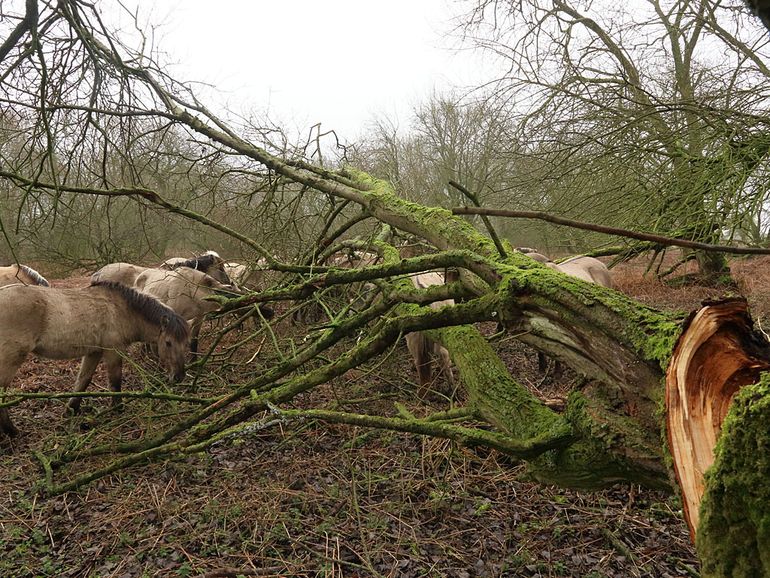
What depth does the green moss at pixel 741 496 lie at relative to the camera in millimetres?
1158

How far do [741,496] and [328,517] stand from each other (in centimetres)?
324

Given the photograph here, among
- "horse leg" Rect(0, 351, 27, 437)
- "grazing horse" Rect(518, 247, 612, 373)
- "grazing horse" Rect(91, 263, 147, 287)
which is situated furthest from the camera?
"grazing horse" Rect(91, 263, 147, 287)

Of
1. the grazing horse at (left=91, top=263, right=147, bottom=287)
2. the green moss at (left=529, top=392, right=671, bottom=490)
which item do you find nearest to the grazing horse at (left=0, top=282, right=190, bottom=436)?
the grazing horse at (left=91, top=263, right=147, bottom=287)

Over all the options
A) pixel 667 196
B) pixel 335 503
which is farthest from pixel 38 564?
pixel 667 196

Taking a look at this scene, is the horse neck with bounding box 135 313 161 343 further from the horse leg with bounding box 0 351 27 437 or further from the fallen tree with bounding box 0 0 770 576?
the fallen tree with bounding box 0 0 770 576

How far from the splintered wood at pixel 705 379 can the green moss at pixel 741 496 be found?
0.46 feet

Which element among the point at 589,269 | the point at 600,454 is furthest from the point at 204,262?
the point at 600,454

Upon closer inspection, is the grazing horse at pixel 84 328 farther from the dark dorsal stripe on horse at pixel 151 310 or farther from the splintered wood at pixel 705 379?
the splintered wood at pixel 705 379

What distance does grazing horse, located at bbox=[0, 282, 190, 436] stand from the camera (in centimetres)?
582

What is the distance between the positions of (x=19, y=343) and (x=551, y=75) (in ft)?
27.7

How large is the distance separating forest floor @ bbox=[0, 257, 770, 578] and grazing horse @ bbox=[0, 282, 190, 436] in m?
1.25

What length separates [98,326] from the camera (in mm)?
6637

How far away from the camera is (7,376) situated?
228 inches

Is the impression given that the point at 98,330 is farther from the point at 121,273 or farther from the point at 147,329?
the point at 121,273
